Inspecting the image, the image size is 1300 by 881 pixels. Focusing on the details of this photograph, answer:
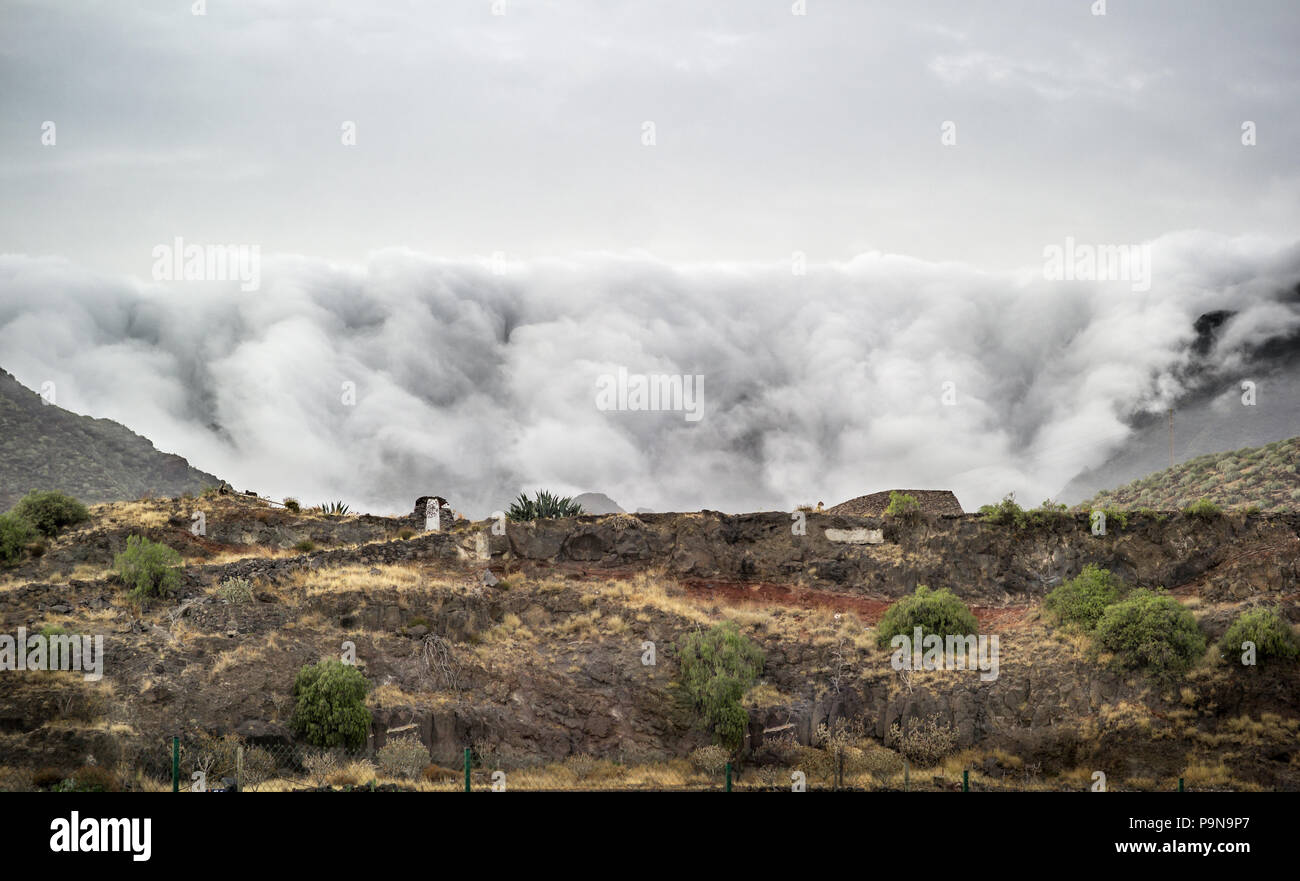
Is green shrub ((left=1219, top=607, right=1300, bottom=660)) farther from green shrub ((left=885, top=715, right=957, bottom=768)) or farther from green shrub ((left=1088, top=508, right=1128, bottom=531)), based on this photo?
green shrub ((left=1088, top=508, right=1128, bottom=531))

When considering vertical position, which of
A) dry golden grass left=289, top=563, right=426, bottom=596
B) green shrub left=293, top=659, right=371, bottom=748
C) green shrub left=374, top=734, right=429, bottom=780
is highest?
dry golden grass left=289, top=563, right=426, bottom=596

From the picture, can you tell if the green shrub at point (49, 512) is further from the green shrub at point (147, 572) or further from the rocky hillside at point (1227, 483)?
the rocky hillside at point (1227, 483)

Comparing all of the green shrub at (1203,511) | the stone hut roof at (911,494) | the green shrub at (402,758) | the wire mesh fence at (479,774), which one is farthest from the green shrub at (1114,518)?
the green shrub at (402,758)

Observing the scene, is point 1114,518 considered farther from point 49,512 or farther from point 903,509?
point 49,512

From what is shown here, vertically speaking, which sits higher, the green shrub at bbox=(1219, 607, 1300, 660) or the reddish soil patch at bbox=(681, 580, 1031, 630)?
the reddish soil patch at bbox=(681, 580, 1031, 630)

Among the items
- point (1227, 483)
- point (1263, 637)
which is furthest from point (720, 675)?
point (1227, 483)

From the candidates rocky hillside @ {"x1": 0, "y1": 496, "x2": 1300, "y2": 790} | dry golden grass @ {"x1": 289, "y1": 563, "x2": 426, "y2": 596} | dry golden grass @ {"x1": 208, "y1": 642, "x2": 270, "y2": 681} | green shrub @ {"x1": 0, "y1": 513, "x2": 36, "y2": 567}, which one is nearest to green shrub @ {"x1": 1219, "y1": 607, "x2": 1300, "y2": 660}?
rocky hillside @ {"x1": 0, "y1": 496, "x2": 1300, "y2": 790}
